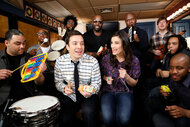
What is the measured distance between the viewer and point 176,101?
1.42m

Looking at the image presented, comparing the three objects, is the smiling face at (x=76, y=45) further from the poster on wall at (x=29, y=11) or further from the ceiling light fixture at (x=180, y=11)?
the ceiling light fixture at (x=180, y=11)

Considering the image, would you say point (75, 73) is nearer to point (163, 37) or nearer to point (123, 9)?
point (163, 37)

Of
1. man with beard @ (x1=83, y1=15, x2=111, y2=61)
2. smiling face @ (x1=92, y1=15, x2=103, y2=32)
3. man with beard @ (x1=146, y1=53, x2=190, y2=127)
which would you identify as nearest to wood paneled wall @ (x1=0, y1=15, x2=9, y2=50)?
man with beard @ (x1=83, y1=15, x2=111, y2=61)

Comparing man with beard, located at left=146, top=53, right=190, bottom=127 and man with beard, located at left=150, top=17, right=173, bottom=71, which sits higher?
man with beard, located at left=150, top=17, right=173, bottom=71

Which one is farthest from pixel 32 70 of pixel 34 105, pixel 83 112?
pixel 83 112

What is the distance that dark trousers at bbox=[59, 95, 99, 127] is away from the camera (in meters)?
1.41

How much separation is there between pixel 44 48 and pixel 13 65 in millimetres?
1682

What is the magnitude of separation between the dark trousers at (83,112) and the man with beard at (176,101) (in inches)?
Answer: 30.3

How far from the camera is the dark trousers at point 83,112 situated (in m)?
1.41

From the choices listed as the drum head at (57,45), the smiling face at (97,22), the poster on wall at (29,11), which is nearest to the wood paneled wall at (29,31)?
the poster on wall at (29,11)

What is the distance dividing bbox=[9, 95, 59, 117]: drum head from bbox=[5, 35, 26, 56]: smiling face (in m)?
0.84

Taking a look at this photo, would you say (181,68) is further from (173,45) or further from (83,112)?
(83,112)

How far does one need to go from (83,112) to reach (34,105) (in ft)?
1.88

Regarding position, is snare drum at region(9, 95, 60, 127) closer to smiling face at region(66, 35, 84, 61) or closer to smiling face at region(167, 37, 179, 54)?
smiling face at region(66, 35, 84, 61)
